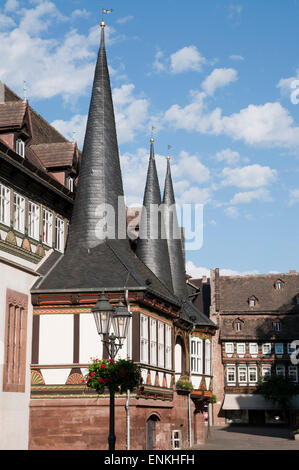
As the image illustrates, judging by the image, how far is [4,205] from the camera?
2644 cm

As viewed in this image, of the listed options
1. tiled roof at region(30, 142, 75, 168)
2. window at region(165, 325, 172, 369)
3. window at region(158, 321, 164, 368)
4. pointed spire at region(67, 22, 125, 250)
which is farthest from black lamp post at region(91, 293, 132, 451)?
tiled roof at region(30, 142, 75, 168)

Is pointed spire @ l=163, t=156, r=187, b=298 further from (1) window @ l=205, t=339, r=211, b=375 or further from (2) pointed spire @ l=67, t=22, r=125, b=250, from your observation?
(2) pointed spire @ l=67, t=22, r=125, b=250

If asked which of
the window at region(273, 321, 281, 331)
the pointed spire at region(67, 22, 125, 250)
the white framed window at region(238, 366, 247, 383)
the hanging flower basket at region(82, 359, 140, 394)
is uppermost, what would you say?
the pointed spire at region(67, 22, 125, 250)

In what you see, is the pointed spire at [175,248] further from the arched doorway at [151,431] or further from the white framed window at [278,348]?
the white framed window at [278,348]

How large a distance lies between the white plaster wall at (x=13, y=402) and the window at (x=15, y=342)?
222 mm

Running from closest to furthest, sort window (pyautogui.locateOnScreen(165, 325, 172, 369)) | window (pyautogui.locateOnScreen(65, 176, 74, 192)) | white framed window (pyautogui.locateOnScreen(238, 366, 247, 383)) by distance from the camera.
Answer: window (pyautogui.locateOnScreen(165, 325, 172, 369))
window (pyautogui.locateOnScreen(65, 176, 74, 192))
white framed window (pyautogui.locateOnScreen(238, 366, 247, 383))

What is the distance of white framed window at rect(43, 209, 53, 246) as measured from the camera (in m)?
29.8

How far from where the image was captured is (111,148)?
32.6 meters

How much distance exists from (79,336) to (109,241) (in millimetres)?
4537

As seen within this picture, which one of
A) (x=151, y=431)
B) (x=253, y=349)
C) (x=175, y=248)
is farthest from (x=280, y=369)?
(x=151, y=431)

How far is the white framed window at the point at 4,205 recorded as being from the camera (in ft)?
86.1

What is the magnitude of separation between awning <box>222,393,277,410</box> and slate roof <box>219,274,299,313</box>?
7939 millimetres

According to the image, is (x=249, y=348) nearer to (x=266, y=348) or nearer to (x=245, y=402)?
(x=266, y=348)

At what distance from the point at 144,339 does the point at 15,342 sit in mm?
4916
